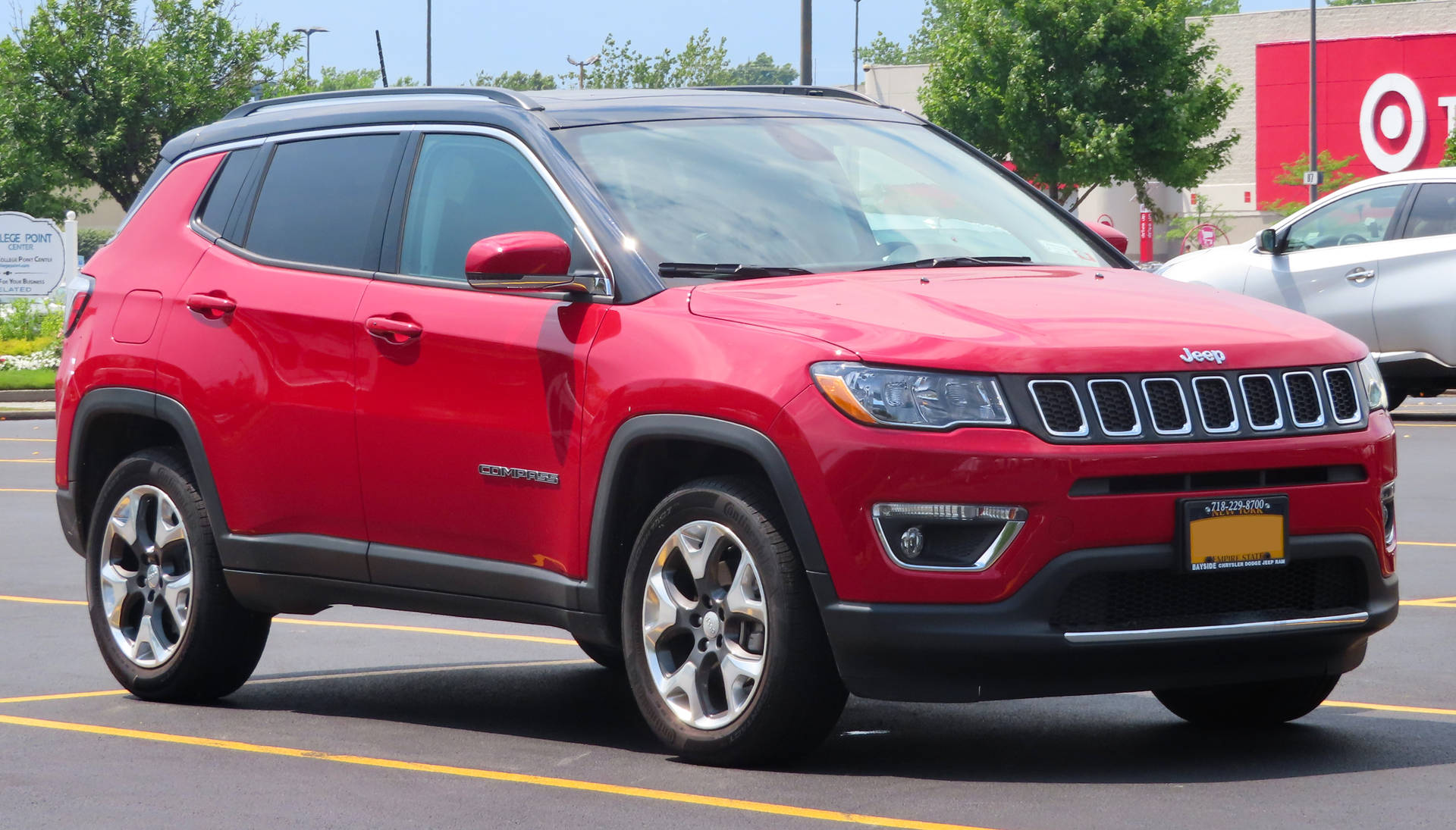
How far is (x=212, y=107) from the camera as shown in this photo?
50.4m

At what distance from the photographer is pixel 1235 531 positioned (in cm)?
502

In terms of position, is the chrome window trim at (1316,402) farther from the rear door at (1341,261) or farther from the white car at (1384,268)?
the rear door at (1341,261)

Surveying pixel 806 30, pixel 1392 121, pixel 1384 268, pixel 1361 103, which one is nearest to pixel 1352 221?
pixel 1384 268

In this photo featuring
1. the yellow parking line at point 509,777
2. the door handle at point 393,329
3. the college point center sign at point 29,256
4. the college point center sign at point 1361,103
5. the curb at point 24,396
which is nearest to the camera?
the yellow parking line at point 509,777

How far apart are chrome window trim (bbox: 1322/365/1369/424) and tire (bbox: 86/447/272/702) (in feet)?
11.6

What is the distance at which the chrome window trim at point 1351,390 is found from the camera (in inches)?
208

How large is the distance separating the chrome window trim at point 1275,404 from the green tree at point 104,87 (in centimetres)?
4498

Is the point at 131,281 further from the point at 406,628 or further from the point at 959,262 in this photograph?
the point at 959,262

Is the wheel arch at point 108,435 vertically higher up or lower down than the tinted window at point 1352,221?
lower down

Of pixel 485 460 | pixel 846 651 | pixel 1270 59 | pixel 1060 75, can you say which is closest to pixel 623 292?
pixel 485 460

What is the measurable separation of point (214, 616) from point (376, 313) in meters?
1.28

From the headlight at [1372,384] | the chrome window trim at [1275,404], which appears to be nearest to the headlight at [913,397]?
the chrome window trim at [1275,404]

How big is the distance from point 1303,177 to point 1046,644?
5775 cm

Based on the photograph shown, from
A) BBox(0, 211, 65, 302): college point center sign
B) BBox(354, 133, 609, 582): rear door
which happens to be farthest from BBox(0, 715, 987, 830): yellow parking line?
BBox(0, 211, 65, 302): college point center sign
